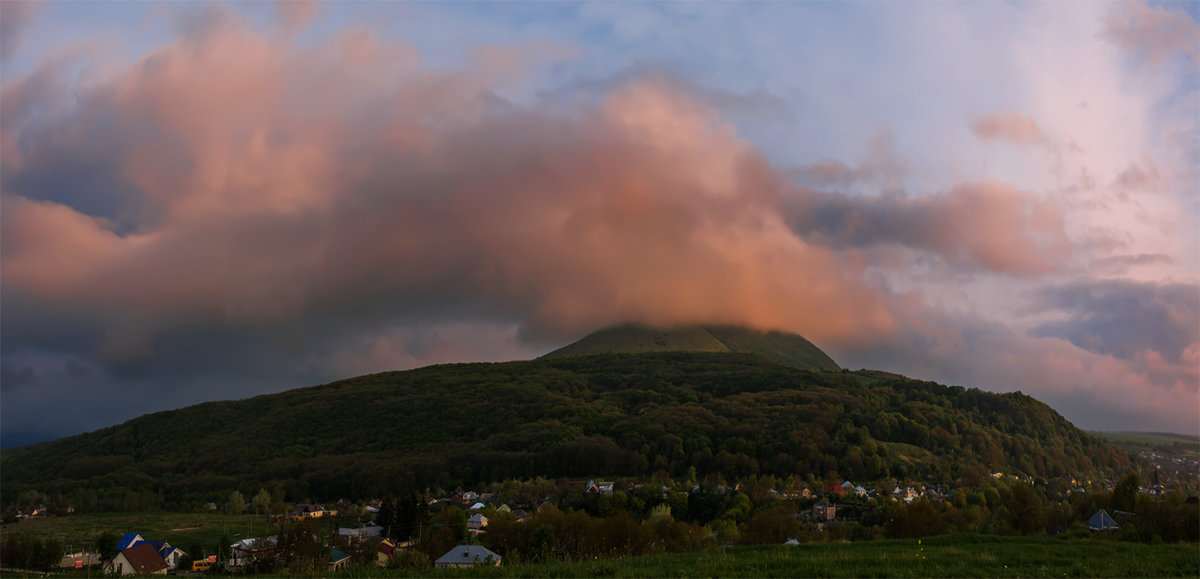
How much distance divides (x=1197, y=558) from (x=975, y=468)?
19066cm

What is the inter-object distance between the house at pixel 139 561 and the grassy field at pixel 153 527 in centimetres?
2332

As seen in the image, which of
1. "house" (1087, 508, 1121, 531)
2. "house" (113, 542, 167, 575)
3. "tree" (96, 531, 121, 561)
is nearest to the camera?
"house" (1087, 508, 1121, 531)

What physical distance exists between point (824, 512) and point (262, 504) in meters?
129

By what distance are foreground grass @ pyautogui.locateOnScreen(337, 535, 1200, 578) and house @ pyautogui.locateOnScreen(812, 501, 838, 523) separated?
88.4 meters

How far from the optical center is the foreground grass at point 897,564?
63.3ft

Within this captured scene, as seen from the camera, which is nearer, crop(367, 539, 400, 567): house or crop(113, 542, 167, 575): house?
crop(367, 539, 400, 567): house

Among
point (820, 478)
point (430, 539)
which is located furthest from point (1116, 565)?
point (820, 478)

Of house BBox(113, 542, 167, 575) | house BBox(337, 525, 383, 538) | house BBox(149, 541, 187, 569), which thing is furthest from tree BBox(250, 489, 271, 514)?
house BBox(113, 542, 167, 575)

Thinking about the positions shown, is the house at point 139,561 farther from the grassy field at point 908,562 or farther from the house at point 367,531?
the grassy field at point 908,562

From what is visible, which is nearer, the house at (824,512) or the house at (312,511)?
the house at (824,512)

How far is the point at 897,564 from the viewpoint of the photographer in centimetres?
2022

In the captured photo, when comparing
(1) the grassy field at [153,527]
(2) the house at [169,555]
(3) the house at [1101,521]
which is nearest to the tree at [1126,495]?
(3) the house at [1101,521]

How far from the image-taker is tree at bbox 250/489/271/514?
167250mm

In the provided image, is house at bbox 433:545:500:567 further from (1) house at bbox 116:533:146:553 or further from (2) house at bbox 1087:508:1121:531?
(1) house at bbox 116:533:146:553
